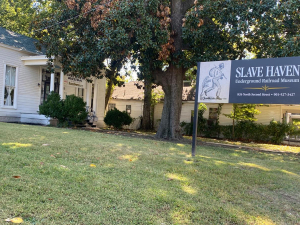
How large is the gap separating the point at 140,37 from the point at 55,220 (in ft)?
30.8

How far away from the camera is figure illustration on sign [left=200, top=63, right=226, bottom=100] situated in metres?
6.61

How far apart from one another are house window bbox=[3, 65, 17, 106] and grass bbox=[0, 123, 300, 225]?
1130 cm

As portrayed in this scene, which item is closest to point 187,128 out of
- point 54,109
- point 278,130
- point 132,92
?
point 278,130

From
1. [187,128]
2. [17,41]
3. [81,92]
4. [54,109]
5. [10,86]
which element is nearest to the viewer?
[54,109]

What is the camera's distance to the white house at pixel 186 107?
1916 centimetres

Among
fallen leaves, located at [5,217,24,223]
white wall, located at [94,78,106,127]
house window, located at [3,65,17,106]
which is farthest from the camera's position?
white wall, located at [94,78,106,127]

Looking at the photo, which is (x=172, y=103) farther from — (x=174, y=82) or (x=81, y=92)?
(x=81, y=92)

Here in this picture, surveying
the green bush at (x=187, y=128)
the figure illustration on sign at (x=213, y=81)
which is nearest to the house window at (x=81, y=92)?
the green bush at (x=187, y=128)

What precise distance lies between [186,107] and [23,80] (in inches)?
492

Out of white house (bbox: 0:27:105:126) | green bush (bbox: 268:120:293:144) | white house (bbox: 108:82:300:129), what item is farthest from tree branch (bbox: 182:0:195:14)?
green bush (bbox: 268:120:293:144)

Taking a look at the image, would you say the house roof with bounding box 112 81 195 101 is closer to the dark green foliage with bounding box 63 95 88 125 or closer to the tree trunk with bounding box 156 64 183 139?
the tree trunk with bounding box 156 64 183 139

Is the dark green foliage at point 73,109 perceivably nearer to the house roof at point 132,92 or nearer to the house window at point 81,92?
the house window at point 81,92

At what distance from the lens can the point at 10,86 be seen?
1584cm

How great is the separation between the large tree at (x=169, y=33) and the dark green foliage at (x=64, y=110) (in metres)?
1.69
